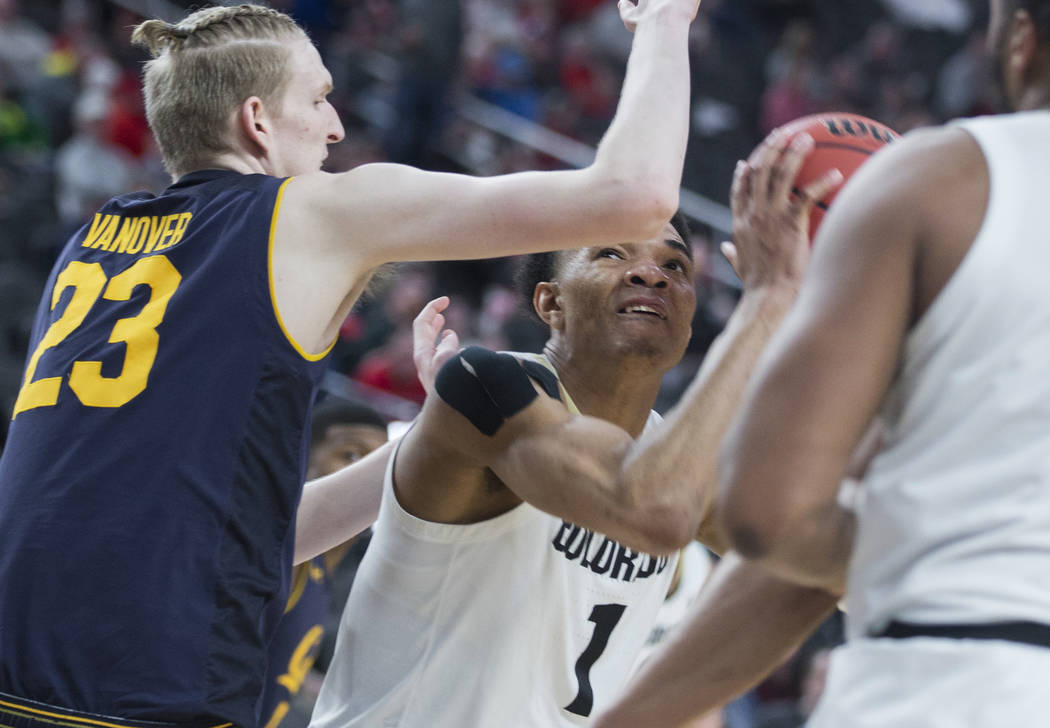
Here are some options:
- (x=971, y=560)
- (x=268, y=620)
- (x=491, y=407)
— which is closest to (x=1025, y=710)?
(x=971, y=560)

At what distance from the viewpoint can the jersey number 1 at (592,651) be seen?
304 cm

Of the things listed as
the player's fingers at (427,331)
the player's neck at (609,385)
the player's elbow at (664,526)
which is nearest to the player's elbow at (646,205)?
the player's elbow at (664,526)

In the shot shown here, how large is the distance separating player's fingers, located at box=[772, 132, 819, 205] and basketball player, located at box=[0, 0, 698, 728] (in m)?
0.29

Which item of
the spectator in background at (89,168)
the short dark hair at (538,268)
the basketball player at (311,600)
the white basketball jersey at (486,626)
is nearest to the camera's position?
the white basketball jersey at (486,626)

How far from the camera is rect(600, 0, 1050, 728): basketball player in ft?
5.32

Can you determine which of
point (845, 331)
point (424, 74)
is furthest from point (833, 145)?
point (424, 74)

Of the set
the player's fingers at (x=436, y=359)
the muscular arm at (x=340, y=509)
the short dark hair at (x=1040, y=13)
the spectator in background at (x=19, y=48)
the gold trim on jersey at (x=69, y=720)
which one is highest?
the short dark hair at (x=1040, y=13)

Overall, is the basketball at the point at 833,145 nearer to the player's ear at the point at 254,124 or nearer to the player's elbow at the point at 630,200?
the player's elbow at the point at 630,200

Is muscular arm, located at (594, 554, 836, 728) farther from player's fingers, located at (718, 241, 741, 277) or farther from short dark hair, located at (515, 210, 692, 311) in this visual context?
short dark hair, located at (515, 210, 692, 311)

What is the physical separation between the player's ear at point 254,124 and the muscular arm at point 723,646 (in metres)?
1.37

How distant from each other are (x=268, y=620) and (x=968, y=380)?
212 centimetres

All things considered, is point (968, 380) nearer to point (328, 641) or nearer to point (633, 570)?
point (633, 570)

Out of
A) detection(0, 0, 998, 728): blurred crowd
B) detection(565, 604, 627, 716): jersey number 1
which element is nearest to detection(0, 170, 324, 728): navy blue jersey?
detection(565, 604, 627, 716): jersey number 1

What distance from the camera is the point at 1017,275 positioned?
5.41 ft
